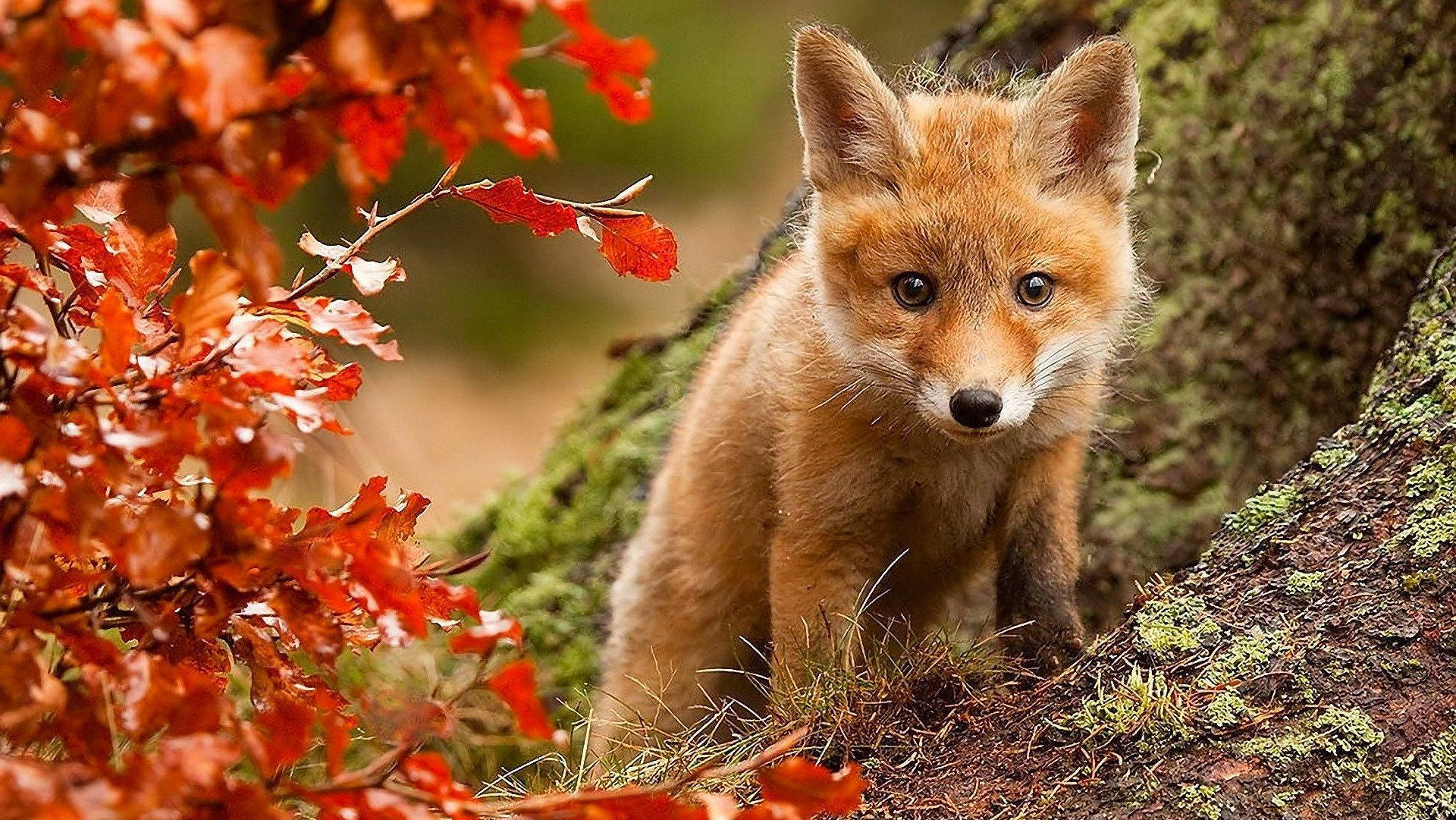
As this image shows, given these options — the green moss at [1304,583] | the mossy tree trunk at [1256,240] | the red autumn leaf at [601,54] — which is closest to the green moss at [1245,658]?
the green moss at [1304,583]

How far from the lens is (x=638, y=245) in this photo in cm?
211

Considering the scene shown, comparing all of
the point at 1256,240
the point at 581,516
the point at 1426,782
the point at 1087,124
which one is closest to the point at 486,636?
the point at 1426,782

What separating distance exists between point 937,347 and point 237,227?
1755mm

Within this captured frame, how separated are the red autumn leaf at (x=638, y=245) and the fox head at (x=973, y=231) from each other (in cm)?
89

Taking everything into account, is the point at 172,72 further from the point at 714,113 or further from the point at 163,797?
the point at 714,113

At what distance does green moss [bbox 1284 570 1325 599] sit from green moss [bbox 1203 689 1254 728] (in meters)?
0.27

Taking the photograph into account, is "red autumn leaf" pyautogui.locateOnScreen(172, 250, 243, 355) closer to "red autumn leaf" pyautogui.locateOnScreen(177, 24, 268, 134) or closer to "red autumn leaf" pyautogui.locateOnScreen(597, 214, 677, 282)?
"red autumn leaf" pyautogui.locateOnScreen(177, 24, 268, 134)

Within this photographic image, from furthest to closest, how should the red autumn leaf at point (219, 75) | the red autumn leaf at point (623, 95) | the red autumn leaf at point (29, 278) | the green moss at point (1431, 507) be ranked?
the green moss at point (1431, 507) < the red autumn leaf at point (29, 278) < the red autumn leaf at point (623, 95) < the red autumn leaf at point (219, 75)

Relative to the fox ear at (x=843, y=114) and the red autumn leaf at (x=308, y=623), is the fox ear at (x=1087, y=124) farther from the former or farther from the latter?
the red autumn leaf at (x=308, y=623)

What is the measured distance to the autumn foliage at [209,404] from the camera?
133 cm

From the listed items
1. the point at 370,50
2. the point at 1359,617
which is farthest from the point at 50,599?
the point at 1359,617

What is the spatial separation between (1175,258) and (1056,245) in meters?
1.84

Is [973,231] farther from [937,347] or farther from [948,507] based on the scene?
[948,507]

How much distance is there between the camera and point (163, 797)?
1336 millimetres
